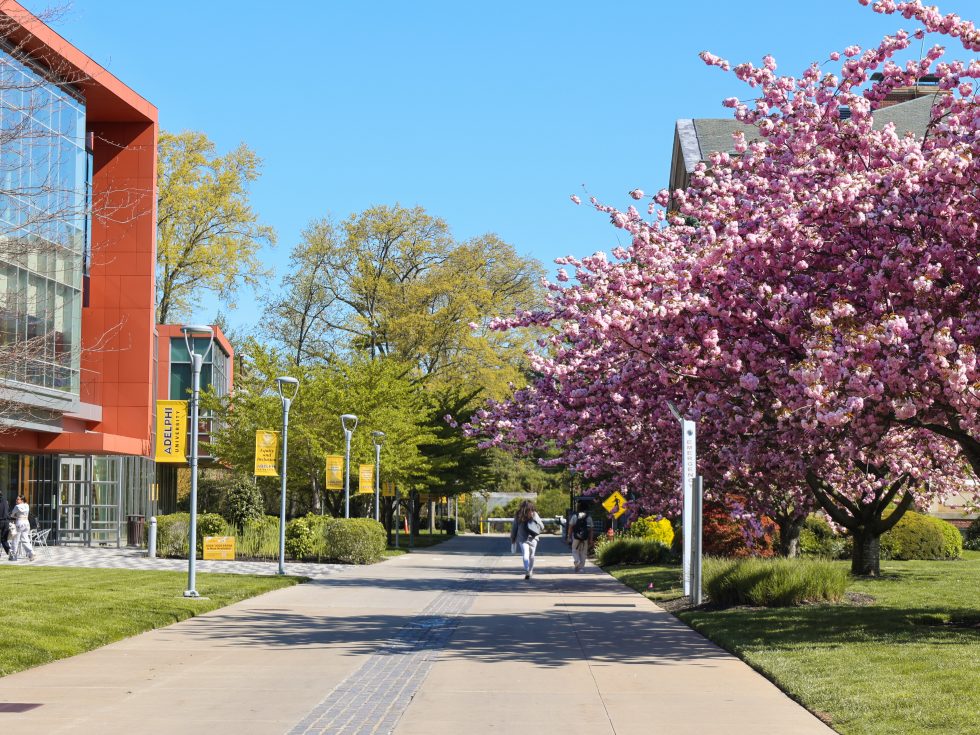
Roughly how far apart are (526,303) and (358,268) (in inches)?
313

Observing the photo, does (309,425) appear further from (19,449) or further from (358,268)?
(358,268)

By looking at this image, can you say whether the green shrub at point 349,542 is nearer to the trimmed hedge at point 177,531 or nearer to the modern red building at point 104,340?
the trimmed hedge at point 177,531

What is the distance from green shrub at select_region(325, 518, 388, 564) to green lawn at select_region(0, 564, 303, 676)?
7700mm

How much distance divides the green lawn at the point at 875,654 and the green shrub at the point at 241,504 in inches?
995

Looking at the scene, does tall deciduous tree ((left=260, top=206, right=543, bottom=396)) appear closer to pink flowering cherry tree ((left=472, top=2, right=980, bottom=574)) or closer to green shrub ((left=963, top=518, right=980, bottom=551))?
green shrub ((left=963, top=518, right=980, bottom=551))

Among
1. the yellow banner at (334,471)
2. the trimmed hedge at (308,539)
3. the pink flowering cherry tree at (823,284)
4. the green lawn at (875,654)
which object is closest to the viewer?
the green lawn at (875,654)

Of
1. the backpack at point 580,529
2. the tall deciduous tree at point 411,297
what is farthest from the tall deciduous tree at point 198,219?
the backpack at point 580,529

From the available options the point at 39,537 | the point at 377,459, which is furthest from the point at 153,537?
the point at 377,459

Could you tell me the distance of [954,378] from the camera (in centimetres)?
1134

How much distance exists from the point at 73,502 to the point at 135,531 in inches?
116

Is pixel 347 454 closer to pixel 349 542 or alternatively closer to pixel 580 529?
pixel 349 542

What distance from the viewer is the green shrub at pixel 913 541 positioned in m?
35.0

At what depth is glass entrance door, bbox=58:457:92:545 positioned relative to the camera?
46938 mm

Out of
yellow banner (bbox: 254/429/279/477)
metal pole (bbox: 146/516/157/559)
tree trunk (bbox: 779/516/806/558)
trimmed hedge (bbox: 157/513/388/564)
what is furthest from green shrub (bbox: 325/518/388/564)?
tree trunk (bbox: 779/516/806/558)
